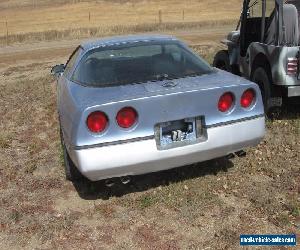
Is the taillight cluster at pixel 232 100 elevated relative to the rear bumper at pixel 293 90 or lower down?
elevated

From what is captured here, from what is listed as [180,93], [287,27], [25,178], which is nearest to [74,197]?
[25,178]

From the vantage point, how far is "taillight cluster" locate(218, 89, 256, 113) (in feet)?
14.0

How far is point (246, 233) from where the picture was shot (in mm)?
3779

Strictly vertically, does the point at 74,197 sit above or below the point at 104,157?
below

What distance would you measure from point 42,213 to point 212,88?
80.2 inches

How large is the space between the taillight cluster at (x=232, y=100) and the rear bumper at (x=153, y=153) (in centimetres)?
16

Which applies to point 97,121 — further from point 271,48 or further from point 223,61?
point 223,61

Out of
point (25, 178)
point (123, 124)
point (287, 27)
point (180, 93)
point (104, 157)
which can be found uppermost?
point (287, 27)

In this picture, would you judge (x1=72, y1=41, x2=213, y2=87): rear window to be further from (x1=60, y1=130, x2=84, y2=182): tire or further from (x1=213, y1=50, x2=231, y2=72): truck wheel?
(x1=213, y1=50, x2=231, y2=72): truck wheel

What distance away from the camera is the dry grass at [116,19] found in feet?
100

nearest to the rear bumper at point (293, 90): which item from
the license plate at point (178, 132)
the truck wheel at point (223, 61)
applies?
the truck wheel at point (223, 61)

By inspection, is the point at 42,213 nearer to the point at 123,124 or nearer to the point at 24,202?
the point at 24,202

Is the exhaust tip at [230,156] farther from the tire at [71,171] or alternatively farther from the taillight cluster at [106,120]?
the tire at [71,171]

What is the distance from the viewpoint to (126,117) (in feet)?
13.1
